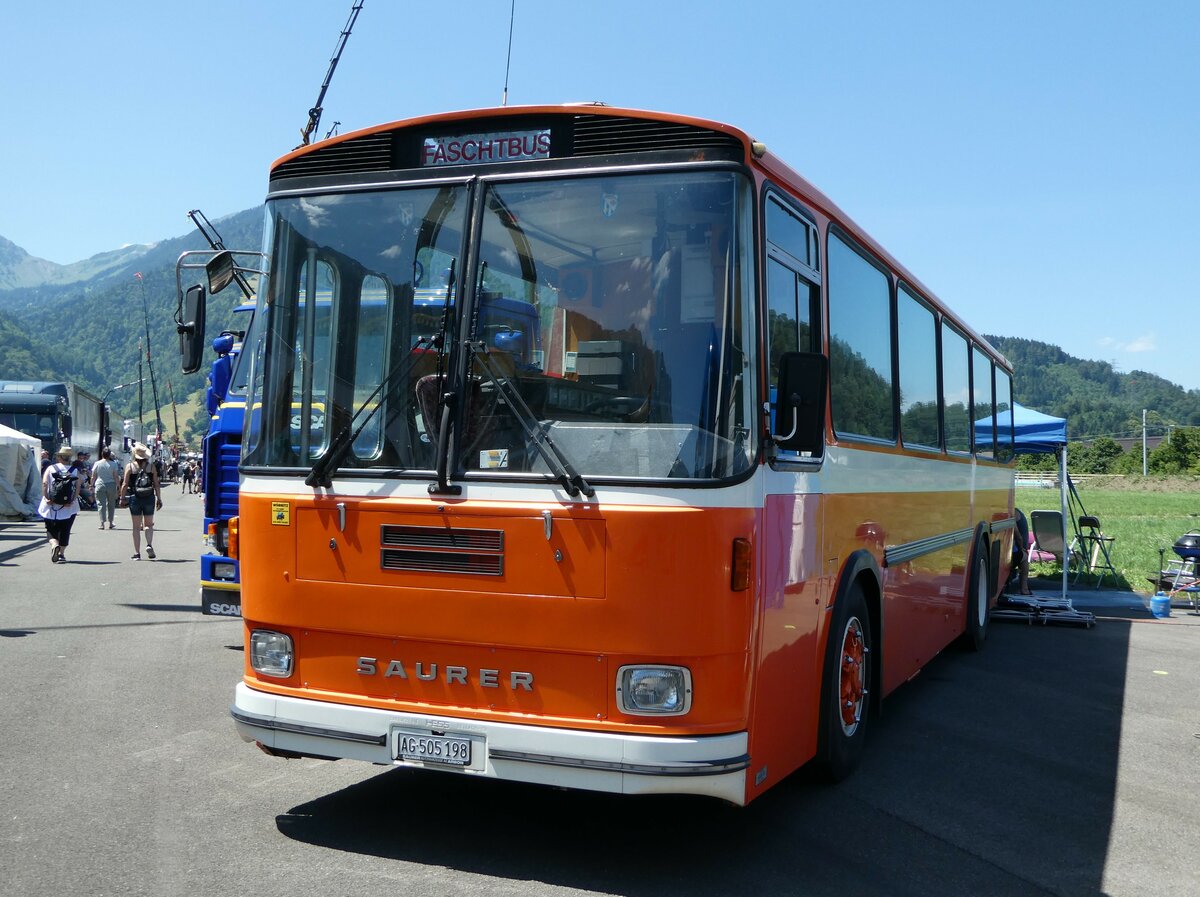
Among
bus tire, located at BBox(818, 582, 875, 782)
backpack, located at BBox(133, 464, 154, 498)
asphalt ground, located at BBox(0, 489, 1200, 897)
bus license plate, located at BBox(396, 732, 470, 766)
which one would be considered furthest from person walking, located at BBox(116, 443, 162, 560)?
bus license plate, located at BBox(396, 732, 470, 766)

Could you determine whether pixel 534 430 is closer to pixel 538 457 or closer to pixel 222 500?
pixel 538 457

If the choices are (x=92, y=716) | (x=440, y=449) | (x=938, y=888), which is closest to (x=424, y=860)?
(x=440, y=449)

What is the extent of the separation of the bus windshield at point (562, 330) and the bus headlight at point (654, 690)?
0.78 metres

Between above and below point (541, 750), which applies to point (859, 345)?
above

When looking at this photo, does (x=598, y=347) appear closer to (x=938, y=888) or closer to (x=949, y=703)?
(x=938, y=888)

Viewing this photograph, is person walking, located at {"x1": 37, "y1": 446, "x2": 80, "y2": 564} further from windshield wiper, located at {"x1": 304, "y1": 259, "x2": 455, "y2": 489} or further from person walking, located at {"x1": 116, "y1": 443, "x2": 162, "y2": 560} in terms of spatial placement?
windshield wiper, located at {"x1": 304, "y1": 259, "x2": 455, "y2": 489}

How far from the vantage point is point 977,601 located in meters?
11.5

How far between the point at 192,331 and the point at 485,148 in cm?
233

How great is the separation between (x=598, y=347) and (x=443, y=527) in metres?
1.00

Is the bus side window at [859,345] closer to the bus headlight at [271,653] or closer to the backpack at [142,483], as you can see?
the bus headlight at [271,653]

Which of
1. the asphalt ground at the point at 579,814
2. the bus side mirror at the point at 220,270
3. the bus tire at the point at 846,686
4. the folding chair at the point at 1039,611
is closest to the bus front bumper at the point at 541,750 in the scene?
the asphalt ground at the point at 579,814

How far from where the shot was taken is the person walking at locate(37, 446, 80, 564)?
18141mm

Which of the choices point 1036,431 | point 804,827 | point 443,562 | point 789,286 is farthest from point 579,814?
point 1036,431

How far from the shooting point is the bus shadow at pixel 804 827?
4883 mm
